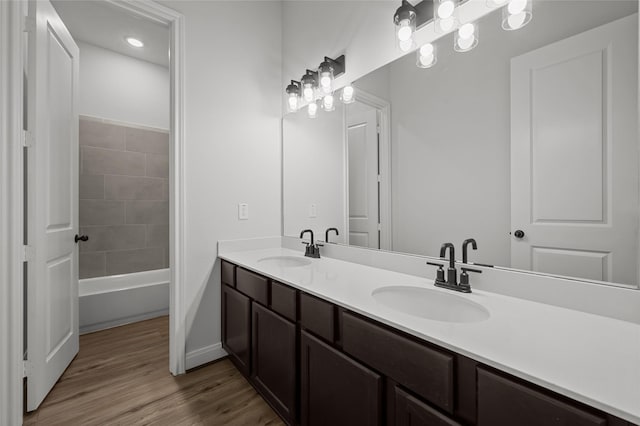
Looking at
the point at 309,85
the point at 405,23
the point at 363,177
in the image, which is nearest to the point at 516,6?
the point at 405,23

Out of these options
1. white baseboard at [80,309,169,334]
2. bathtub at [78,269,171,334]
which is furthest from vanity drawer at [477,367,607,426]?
white baseboard at [80,309,169,334]

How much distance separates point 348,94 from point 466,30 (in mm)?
727

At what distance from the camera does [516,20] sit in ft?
3.44

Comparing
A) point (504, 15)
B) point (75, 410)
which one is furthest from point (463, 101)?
point (75, 410)

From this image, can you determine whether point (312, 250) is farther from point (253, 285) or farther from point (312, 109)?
point (312, 109)

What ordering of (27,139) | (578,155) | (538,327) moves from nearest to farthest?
(538,327), (578,155), (27,139)

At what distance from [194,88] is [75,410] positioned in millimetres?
2015

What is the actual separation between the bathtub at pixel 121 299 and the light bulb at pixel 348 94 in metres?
1.98

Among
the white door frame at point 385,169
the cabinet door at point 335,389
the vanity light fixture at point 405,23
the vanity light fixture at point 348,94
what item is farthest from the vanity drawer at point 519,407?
the vanity light fixture at point 348,94

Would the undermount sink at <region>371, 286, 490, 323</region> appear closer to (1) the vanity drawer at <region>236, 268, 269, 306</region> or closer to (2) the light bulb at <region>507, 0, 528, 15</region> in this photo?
(1) the vanity drawer at <region>236, 268, 269, 306</region>

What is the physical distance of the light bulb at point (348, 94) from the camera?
5.69 ft

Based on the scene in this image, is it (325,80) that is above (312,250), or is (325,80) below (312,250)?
above

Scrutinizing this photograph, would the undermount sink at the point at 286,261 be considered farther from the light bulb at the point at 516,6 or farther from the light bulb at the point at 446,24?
the light bulb at the point at 516,6

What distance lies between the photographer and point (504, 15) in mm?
1081
